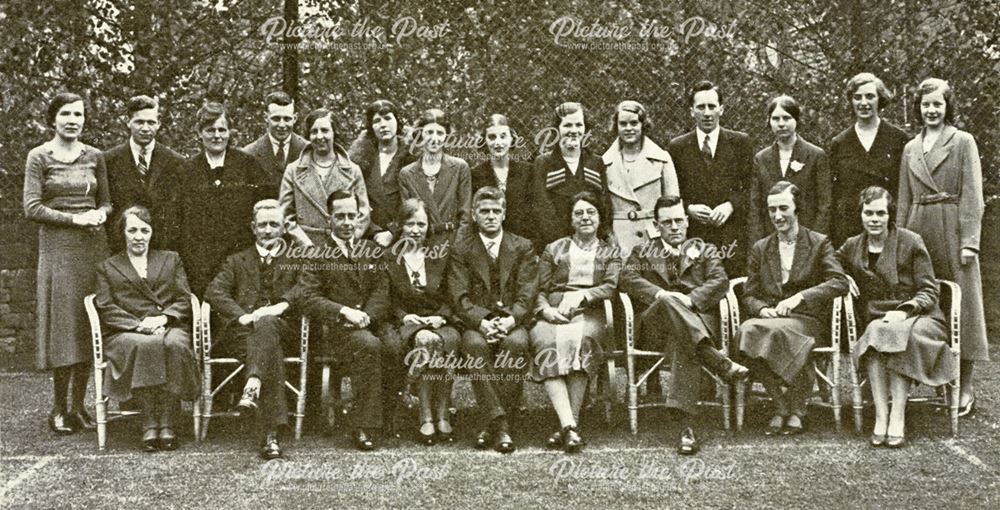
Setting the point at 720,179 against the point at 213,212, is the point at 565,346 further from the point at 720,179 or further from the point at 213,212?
the point at 213,212

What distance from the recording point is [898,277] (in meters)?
5.89

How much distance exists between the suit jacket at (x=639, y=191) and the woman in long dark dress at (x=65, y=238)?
2846mm

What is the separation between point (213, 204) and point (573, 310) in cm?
211

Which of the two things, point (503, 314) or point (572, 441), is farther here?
point (503, 314)

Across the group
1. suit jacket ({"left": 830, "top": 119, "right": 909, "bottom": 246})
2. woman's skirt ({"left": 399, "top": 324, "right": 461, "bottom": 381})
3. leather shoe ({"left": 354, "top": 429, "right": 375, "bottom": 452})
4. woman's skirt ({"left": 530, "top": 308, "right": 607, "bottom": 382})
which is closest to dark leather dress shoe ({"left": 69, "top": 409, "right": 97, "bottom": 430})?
leather shoe ({"left": 354, "top": 429, "right": 375, "bottom": 452})

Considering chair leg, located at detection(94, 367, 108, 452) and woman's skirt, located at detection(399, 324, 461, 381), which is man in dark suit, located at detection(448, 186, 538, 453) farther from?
chair leg, located at detection(94, 367, 108, 452)

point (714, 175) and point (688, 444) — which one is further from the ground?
point (714, 175)

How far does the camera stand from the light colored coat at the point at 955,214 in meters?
6.14

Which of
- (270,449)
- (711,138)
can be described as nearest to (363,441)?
(270,449)

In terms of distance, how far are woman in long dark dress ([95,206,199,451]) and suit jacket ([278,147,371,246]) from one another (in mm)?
669

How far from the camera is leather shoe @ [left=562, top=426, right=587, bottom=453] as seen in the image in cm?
543

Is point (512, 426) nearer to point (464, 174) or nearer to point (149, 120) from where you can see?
point (464, 174)

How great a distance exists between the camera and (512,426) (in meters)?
5.75

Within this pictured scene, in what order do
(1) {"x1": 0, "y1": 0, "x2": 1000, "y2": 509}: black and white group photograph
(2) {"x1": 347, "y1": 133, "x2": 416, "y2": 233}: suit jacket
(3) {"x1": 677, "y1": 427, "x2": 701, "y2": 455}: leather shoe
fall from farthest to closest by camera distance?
(2) {"x1": 347, "y1": 133, "x2": 416, "y2": 233}: suit jacket
(3) {"x1": 677, "y1": 427, "x2": 701, "y2": 455}: leather shoe
(1) {"x1": 0, "y1": 0, "x2": 1000, "y2": 509}: black and white group photograph
